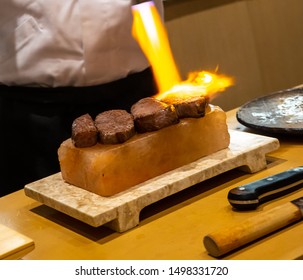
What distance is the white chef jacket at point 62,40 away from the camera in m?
2.12

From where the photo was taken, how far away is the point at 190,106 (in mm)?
1625

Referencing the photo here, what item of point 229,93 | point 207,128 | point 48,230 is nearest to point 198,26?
point 229,93

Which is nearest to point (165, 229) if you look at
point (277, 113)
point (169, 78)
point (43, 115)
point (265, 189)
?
point (265, 189)

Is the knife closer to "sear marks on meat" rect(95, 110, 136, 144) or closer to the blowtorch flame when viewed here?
"sear marks on meat" rect(95, 110, 136, 144)

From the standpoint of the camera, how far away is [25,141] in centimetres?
224

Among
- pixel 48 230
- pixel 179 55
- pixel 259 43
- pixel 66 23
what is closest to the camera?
pixel 48 230

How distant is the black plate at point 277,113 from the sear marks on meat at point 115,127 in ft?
1.48

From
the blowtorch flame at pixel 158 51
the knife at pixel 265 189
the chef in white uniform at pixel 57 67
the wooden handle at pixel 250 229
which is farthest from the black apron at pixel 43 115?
the wooden handle at pixel 250 229

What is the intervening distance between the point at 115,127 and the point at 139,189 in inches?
5.9

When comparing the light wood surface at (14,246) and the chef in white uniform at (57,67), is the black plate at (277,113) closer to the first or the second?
the chef in white uniform at (57,67)

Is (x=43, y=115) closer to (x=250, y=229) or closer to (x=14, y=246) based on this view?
(x=14, y=246)

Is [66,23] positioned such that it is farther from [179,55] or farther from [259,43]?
[259,43]

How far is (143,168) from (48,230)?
25cm

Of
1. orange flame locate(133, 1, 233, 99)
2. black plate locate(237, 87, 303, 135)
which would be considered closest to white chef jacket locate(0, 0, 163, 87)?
orange flame locate(133, 1, 233, 99)
